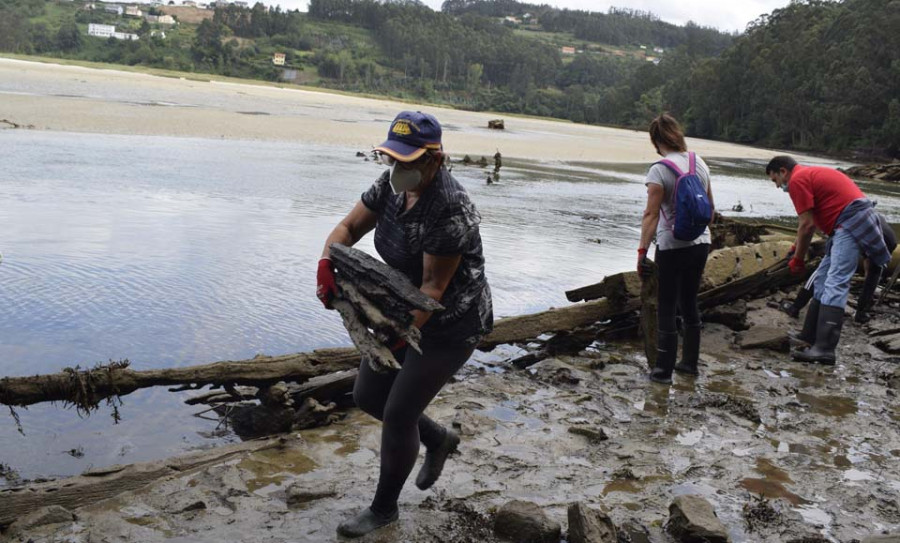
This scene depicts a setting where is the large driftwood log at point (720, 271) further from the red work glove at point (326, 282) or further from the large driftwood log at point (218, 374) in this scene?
the red work glove at point (326, 282)

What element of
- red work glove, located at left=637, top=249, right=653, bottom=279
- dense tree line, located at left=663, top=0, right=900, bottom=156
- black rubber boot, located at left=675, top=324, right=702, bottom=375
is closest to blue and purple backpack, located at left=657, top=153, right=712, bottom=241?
red work glove, located at left=637, top=249, right=653, bottom=279

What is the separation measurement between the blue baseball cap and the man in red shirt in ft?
16.9

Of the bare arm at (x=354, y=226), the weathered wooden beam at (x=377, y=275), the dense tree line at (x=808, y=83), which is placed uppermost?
the dense tree line at (x=808, y=83)

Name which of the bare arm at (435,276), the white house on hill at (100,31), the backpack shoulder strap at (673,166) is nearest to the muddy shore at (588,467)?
the bare arm at (435,276)

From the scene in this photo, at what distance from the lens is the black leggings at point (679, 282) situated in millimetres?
6613

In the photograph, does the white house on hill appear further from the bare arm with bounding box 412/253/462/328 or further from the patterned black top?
the bare arm with bounding box 412/253/462/328

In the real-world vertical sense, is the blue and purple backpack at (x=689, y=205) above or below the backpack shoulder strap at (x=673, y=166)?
below

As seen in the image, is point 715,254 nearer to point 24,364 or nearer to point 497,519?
point 497,519

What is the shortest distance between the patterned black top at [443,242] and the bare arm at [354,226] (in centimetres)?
5

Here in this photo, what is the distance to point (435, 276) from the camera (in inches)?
140

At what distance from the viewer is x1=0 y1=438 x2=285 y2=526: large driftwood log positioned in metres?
3.91

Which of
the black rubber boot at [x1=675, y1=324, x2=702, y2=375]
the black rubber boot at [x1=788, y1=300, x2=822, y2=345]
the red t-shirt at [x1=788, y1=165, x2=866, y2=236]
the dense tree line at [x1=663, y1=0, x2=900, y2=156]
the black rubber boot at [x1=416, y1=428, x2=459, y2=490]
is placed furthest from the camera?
the dense tree line at [x1=663, y1=0, x2=900, y2=156]

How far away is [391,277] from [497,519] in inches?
52.2

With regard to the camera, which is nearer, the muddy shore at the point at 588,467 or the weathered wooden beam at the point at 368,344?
the weathered wooden beam at the point at 368,344
